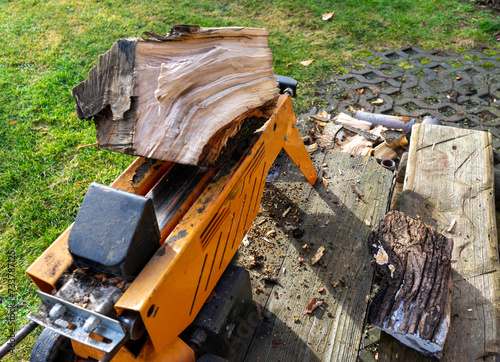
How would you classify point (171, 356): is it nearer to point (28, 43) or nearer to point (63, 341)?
point (63, 341)

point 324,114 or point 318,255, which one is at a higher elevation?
point 318,255

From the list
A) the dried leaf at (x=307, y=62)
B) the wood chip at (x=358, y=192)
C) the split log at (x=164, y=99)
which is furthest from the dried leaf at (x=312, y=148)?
the dried leaf at (x=307, y=62)

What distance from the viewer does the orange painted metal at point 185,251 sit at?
1577 mm

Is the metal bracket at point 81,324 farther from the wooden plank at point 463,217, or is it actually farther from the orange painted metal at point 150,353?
the wooden plank at point 463,217

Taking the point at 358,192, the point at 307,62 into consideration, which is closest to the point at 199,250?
the point at 358,192

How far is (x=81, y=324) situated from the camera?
1.46 m

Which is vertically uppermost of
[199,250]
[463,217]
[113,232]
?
[113,232]

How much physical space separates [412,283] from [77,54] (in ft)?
20.6

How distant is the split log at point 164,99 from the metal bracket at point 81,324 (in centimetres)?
72

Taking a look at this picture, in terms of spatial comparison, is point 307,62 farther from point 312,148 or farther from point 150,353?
point 150,353

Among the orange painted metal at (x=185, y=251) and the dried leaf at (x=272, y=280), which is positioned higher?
the orange painted metal at (x=185, y=251)

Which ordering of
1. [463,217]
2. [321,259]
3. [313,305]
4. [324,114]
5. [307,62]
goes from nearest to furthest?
[313,305] → [463,217] → [321,259] → [324,114] → [307,62]

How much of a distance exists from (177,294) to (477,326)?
5.90 ft

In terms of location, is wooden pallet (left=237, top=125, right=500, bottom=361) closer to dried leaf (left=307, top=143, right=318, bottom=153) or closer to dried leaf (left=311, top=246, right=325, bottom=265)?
dried leaf (left=311, top=246, right=325, bottom=265)
